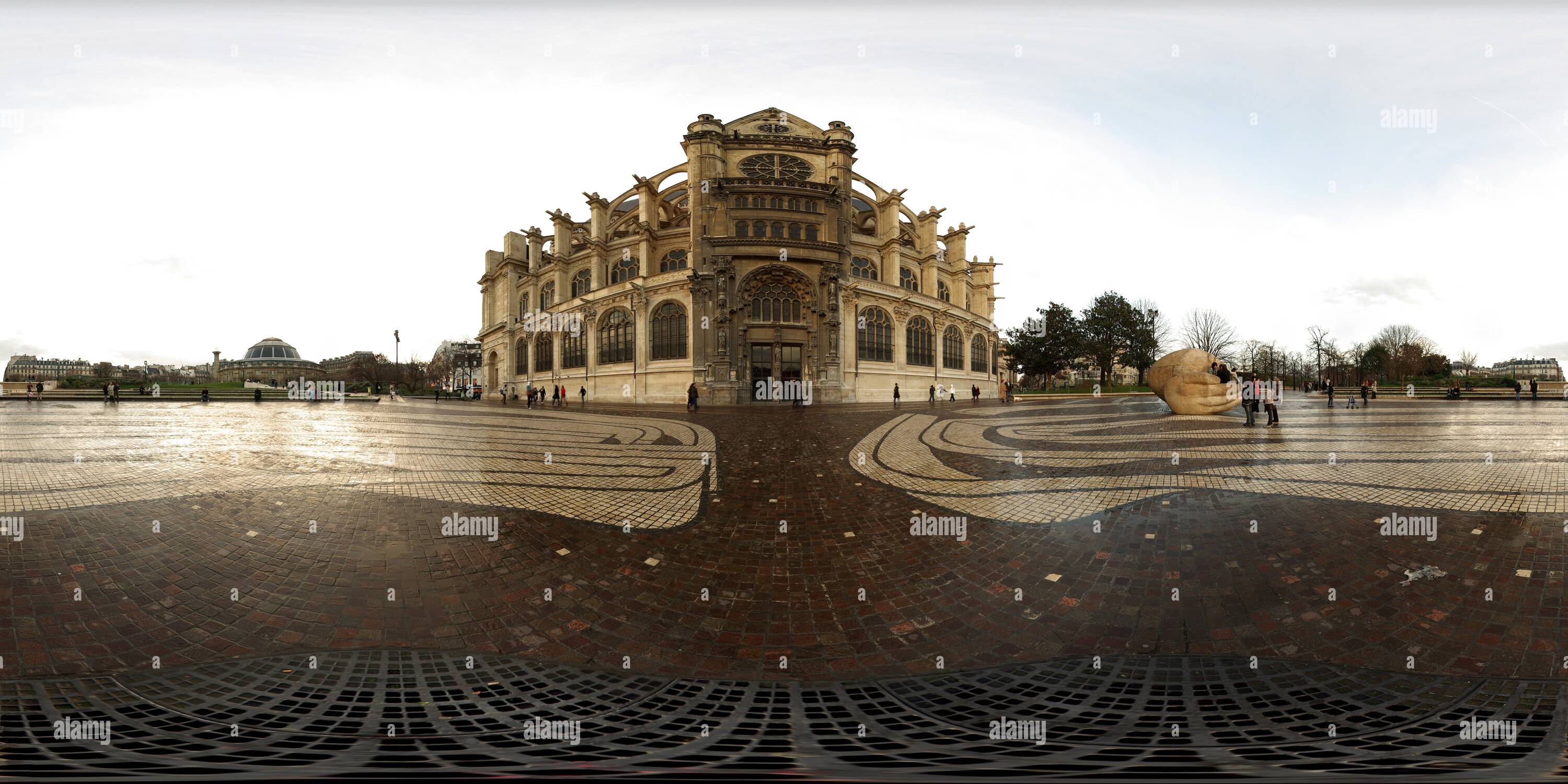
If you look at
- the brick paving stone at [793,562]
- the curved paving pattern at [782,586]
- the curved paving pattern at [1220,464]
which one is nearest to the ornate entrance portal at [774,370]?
the curved paving pattern at [1220,464]

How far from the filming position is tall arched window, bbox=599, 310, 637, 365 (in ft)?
133

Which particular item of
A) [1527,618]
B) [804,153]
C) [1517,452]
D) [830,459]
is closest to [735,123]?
[804,153]


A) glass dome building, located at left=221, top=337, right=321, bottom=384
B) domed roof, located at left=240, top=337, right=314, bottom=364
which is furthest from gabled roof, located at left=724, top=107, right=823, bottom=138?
domed roof, located at left=240, top=337, right=314, bottom=364

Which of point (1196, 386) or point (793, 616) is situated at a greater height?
point (1196, 386)

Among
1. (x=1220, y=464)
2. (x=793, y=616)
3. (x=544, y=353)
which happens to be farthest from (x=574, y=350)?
(x=793, y=616)

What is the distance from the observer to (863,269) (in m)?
43.8

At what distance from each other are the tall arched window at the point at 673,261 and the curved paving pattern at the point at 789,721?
39.7m

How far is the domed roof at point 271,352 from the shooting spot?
125625 millimetres

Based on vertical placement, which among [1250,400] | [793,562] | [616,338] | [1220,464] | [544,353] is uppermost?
[616,338]

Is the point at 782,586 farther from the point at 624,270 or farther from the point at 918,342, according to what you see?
the point at 624,270

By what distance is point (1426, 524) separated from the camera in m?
5.49

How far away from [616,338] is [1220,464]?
38.8 m

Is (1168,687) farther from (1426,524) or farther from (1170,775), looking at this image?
(1426,524)

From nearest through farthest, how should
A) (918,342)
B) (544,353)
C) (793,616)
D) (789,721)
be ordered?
(789,721)
(793,616)
(918,342)
(544,353)
